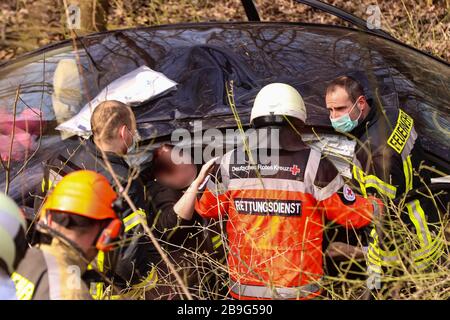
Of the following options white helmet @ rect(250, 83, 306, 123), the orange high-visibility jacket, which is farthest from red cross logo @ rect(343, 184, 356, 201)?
white helmet @ rect(250, 83, 306, 123)

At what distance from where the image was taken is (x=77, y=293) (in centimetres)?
299

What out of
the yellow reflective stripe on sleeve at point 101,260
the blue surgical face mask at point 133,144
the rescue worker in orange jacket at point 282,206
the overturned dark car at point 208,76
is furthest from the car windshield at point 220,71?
the yellow reflective stripe on sleeve at point 101,260

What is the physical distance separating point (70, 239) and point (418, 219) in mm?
2077

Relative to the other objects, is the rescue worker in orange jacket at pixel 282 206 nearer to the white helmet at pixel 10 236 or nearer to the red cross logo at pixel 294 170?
the red cross logo at pixel 294 170

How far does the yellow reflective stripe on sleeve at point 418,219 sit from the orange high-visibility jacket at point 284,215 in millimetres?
393

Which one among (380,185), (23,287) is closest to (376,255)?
(380,185)

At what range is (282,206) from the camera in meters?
4.07

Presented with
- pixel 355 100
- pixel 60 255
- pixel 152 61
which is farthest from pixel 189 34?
pixel 60 255

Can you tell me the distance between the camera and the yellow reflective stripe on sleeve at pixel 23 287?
3008mm

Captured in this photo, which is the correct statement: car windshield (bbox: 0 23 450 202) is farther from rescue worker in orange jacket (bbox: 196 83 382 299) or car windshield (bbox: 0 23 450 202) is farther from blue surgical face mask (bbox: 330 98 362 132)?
rescue worker in orange jacket (bbox: 196 83 382 299)

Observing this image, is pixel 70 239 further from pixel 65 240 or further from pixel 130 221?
pixel 130 221

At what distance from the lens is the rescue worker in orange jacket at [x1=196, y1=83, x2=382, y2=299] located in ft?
13.3

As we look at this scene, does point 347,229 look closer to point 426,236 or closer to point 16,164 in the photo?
point 426,236
